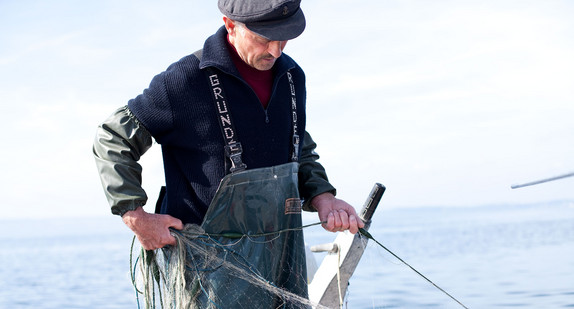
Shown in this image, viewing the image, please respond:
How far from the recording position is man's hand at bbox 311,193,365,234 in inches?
116

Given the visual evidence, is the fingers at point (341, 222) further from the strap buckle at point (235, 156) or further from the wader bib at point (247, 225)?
the strap buckle at point (235, 156)

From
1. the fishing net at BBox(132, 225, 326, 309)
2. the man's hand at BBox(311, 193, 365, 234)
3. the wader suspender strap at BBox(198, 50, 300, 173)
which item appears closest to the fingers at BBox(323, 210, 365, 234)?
the man's hand at BBox(311, 193, 365, 234)

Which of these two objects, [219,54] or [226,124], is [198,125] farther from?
[219,54]

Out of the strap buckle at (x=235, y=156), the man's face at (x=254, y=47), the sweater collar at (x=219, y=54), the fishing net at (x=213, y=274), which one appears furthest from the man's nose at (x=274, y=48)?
the fishing net at (x=213, y=274)

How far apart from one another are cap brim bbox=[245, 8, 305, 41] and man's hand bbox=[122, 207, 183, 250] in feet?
2.55

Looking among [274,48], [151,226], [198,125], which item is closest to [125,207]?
[151,226]

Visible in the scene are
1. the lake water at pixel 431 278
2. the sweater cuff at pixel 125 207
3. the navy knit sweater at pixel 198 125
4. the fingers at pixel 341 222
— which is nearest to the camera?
the sweater cuff at pixel 125 207

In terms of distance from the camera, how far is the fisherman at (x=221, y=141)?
2627 mm

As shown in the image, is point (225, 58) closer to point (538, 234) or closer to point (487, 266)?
point (487, 266)

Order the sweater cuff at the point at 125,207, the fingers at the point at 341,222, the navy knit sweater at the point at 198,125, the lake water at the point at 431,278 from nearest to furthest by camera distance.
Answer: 1. the sweater cuff at the point at 125,207
2. the navy knit sweater at the point at 198,125
3. the fingers at the point at 341,222
4. the lake water at the point at 431,278

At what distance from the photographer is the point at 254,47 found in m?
2.73

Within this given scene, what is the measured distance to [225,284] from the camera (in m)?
2.72

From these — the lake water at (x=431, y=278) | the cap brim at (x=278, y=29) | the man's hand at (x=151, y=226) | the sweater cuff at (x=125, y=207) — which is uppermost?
the cap brim at (x=278, y=29)

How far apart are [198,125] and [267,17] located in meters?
0.48
